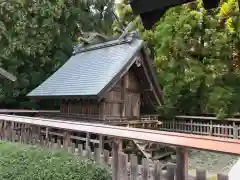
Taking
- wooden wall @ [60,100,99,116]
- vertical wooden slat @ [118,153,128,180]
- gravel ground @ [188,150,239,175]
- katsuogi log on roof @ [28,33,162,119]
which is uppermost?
katsuogi log on roof @ [28,33,162,119]

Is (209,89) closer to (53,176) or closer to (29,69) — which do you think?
(29,69)

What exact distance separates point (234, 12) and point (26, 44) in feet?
32.6

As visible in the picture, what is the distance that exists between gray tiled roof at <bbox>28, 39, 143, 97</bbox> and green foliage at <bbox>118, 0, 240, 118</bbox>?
11.0ft

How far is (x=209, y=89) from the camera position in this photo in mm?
14828

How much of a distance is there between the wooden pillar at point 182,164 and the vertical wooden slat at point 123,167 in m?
0.83

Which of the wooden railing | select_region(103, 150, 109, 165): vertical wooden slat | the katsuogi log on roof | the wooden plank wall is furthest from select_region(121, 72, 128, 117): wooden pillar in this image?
select_region(103, 150, 109, 165): vertical wooden slat

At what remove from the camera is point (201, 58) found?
51.0ft

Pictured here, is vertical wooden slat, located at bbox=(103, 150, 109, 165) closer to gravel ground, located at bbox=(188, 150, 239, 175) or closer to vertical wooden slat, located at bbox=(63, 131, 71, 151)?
vertical wooden slat, located at bbox=(63, 131, 71, 151)

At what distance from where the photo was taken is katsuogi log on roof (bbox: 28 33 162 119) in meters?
11.3

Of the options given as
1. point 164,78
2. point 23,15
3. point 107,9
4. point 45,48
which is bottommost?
point 164,78

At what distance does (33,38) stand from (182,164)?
15.1m

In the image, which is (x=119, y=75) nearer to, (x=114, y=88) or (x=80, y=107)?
(x=114, y=88)

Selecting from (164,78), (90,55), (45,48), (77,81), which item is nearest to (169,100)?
(164,78)

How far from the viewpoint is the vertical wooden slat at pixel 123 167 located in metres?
3.43
